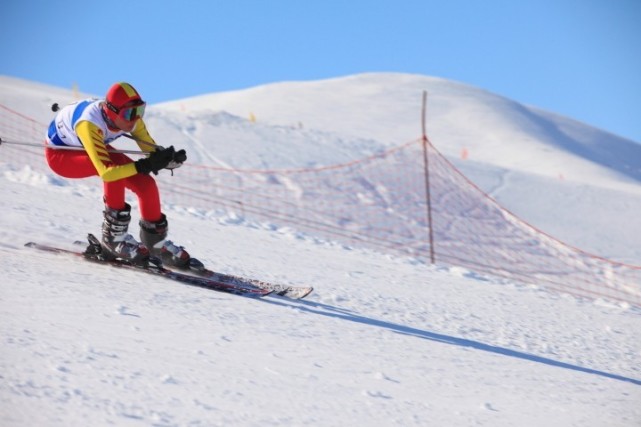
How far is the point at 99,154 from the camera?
5.48 meters

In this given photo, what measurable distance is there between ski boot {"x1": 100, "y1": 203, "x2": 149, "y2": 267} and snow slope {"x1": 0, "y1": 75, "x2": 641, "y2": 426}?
201mm

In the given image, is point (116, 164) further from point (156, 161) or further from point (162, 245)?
point (162, 245)

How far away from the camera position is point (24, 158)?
40.9 ft

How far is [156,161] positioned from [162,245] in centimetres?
83

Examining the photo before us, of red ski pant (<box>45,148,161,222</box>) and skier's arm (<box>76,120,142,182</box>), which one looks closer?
skier's arm (<box>76,120,142,182</box>)

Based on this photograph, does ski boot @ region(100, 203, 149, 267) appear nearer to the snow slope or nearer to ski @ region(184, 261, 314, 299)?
the snow slope

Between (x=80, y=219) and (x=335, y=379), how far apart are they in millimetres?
4647

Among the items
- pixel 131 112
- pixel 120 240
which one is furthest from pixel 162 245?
pixel 131 112

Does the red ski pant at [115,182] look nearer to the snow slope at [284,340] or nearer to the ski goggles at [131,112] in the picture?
the ski goggles at [131,112]

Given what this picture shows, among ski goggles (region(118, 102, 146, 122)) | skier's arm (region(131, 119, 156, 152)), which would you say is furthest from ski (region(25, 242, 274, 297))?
ski goggles (region(118, 102, 146, 122))

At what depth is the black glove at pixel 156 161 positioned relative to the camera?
17.4 feet

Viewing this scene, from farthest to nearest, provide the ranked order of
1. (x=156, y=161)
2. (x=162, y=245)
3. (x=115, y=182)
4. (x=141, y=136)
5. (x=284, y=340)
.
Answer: (x=141, y=136), (x=162, y=245), (x=115, y=182), (x=156, y=161), (x=284, y=340)

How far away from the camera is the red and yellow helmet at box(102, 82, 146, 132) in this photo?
5555mm

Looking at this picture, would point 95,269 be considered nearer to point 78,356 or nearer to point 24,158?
point 78,356
